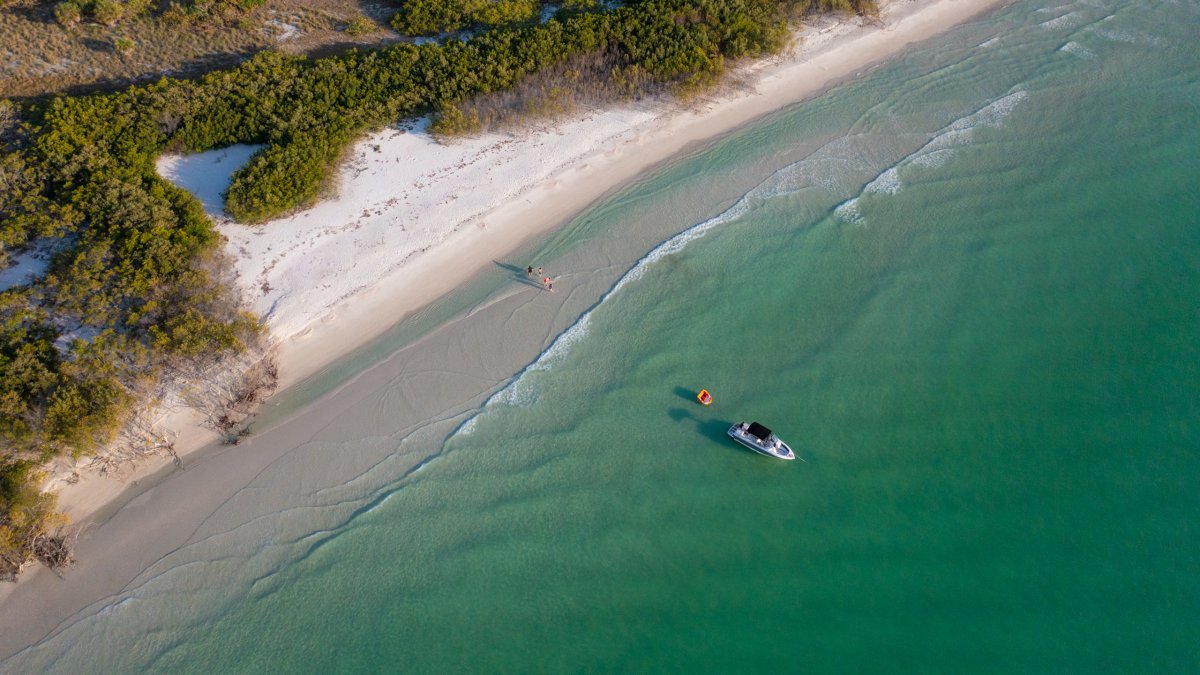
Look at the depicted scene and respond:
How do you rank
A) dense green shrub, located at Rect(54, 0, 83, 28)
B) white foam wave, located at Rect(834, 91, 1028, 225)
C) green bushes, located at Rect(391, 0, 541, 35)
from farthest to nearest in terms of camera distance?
green bushes, located at Rect(391, 0, 541, 35) < dense green shrub, located at Rect(54, 0, 83, 28) < white foam wave, located at Rect(834, 91, 1028, 225)

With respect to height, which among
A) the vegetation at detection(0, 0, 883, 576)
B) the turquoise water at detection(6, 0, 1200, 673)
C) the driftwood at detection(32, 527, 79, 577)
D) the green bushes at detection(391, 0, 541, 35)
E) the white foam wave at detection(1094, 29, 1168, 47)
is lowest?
the turquoise water at detection(6, 0, 1200, 673)

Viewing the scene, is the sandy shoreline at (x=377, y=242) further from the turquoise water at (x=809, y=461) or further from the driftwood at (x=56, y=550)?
the turquoise water at (x=809, y=461)

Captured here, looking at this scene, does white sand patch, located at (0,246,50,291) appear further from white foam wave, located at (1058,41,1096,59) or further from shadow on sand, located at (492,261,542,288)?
white foam wave, located at (1058,41,1096,59)

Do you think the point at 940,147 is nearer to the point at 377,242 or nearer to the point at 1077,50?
the point at 1077,50

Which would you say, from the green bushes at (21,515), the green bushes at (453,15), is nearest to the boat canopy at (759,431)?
the green bushes at (21,515)

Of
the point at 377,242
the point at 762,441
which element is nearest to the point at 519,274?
the point at 377,242

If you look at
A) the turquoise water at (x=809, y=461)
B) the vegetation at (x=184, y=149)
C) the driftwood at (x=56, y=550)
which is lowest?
the turquoise water at (x=809, y=461)

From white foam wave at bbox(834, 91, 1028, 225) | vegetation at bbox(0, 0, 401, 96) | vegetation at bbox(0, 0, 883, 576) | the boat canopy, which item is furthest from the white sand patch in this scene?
white foam wave at bbox(834, 91, 1028, 225)
